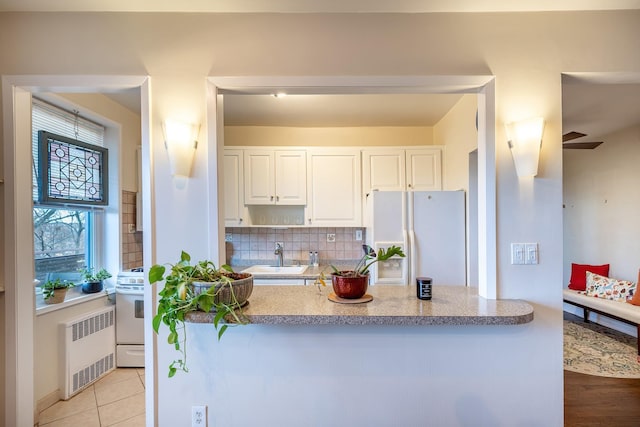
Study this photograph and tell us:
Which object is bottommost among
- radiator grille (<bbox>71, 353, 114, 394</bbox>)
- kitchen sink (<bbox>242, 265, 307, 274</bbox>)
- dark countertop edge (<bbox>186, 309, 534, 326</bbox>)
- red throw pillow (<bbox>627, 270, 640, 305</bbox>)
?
radiator grille (<bbox>71, 353, 114, 394</bbox>)

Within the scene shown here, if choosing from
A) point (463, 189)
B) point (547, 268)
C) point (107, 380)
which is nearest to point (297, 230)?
point (463, 189)

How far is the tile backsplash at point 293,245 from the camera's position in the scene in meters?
3.55

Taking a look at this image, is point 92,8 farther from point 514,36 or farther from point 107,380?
point 107,380

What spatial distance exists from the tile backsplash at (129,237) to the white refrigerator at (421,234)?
2.45 m

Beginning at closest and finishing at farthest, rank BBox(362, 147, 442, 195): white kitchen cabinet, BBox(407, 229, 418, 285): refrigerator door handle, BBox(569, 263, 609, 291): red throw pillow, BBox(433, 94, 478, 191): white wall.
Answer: BBox(433, 94, 478, 191): white wall < BBox(407, 229, 418, 285): refrigerator door handle < BBox(362, 147, 442, 195): white kitchen cabinet < BBox(569, 263, 609, 291): red throw pillow

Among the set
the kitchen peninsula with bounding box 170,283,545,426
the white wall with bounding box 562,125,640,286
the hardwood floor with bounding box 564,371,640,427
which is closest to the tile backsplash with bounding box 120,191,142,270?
the kitchen peninsula with bounding box 170,283,545,426

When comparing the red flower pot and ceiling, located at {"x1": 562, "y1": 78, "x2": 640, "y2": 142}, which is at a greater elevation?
ceiling, located at {"x1": 562, "y1": 78, "x2": 640, "y2": 142}

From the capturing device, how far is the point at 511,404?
1516 millimetres

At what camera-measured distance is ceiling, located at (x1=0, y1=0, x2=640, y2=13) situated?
4.97 ft

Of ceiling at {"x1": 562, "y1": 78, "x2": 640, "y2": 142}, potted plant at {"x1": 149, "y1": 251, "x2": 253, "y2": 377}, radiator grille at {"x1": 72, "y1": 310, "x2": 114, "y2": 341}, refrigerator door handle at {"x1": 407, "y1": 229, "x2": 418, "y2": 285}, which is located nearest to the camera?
potted plant at {"x1": 149, "y1": 251, "x2": 253, "y2": 377}

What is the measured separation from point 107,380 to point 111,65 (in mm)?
2535

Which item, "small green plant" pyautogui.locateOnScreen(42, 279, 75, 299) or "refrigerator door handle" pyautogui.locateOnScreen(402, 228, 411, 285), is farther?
"refrigerator door handle" pyautogui.locateOnScreen(402, 228, 411, 285)

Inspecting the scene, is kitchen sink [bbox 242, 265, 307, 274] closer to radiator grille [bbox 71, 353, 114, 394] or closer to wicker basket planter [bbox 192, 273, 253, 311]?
radiator grille [bbox 71, 353, 114, 394]

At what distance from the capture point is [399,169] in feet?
10.7
